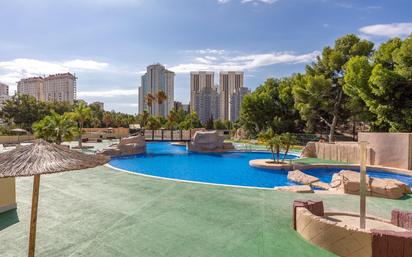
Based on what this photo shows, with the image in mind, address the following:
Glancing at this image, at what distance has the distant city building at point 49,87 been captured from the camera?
107 metres

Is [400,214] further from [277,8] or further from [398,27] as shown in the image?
[398,27]

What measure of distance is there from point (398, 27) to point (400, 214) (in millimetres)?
19596

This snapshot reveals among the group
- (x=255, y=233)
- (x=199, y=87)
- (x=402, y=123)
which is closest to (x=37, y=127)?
(x=255, y=233)

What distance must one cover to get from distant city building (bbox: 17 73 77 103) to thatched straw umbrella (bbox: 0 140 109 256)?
11349cm

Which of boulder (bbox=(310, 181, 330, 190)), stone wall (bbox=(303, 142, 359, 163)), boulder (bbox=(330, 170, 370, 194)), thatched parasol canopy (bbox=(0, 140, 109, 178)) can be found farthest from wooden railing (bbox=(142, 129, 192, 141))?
thatched parasol canopy (bbox=(0, 140, 109, 178))

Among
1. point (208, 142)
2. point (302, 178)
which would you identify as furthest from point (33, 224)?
point (208, 142)

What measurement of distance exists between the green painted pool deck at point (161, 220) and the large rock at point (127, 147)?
492 inches

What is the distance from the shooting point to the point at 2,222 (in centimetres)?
638

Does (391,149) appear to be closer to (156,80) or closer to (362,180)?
(362,180)

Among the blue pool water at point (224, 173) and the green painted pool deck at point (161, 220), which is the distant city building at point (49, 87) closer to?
the blue pool water at point (224, 173)

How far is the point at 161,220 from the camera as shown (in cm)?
657

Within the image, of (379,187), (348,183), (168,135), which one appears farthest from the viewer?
(168,135)

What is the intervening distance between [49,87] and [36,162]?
12275cm

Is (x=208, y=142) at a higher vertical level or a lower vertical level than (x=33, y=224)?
lower
